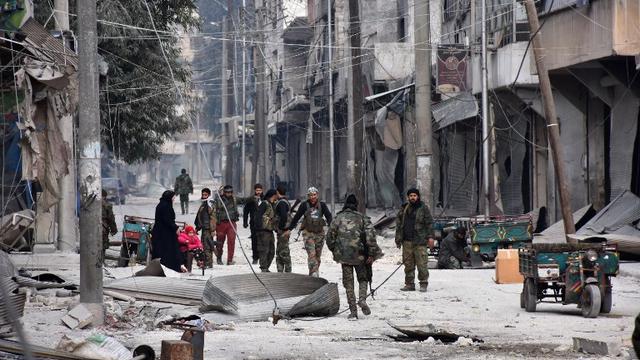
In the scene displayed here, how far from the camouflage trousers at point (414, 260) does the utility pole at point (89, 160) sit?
6135 millimetres

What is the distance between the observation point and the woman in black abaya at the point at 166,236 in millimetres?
21219

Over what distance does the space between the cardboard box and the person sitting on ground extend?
5.70 meters

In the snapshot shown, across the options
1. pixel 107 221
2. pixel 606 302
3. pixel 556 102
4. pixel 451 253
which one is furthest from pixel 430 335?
pixel 556 102

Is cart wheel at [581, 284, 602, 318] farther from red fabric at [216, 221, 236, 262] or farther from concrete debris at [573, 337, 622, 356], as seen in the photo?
red fabric at [216, 221, 236, 262]

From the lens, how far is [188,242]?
23141mm

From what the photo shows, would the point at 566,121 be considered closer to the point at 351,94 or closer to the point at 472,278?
the point at 351,94

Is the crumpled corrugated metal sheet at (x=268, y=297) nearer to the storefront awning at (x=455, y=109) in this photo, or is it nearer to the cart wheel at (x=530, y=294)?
the cart wheel at (x=530, y=294)

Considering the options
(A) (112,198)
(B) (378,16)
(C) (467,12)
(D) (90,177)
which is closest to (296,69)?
(A) (112,198)

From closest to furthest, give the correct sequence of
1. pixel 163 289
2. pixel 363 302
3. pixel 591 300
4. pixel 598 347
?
pixel 598 347 < pixel 591 300 < pixel 363 302 < pixel 163 289

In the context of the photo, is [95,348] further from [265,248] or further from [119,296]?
[265,248]

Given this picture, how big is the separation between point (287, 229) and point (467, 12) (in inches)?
741

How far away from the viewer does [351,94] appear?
36.8m

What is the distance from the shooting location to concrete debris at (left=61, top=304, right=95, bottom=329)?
13.8m

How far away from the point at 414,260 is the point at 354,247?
12.8ft
